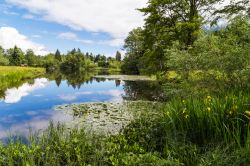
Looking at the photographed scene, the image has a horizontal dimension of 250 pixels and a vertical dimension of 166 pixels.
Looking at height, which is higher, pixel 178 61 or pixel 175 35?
pixel 175 35

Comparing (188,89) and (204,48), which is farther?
(204,48)

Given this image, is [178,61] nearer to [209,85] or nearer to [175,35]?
[209,85]

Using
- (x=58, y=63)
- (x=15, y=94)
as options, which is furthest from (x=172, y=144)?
(x=58, y=63)

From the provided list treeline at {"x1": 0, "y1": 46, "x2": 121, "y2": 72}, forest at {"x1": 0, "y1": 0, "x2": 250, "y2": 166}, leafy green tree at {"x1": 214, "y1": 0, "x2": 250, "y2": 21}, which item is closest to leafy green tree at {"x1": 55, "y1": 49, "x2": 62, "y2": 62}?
treeline at {"x1": 0, "y1": 46, "x2": 121, "y2": 72}

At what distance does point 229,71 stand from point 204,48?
2.19 meters

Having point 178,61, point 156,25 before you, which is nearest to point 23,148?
point 178,61

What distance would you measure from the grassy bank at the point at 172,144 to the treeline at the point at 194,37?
2405 mm

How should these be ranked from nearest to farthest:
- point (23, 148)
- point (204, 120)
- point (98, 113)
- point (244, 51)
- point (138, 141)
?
1. point (23, 148)
2. point (204, 120)
3. point (138, 141)
4. point (244, 51)
5. point (98, 113)

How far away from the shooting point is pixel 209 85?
362 inches

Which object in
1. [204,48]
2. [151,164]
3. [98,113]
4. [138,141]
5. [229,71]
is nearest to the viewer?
[151,164]

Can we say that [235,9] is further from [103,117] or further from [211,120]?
[211,120]

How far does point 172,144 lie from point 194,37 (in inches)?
695

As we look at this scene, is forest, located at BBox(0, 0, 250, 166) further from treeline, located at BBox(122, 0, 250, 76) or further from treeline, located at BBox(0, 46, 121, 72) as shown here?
treeline, located at BBox(0, 46, 121, 72)

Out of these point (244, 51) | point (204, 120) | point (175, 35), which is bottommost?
point (204, 120)
